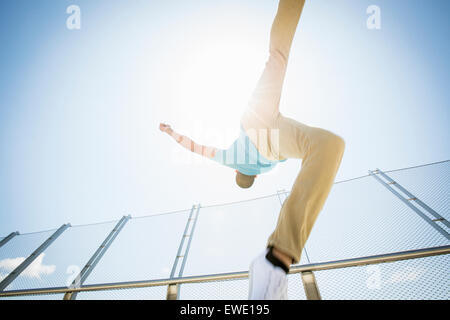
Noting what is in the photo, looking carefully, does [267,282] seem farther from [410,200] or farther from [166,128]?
[410,200]

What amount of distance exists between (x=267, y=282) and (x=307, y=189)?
403 millimetres

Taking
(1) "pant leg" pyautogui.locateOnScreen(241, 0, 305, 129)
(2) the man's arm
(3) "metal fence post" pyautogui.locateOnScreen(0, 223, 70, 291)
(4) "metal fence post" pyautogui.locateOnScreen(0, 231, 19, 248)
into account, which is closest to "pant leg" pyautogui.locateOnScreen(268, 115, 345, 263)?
(1) "pant leg" pyautogui.locateOnScreen(241, 0, 305, 129)

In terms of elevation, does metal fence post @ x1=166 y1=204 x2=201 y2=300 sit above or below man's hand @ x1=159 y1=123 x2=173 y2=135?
below

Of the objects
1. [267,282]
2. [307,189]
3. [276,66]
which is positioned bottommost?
[267,282]

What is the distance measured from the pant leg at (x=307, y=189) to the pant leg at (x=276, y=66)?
29cm

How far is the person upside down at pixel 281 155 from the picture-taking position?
0.73m

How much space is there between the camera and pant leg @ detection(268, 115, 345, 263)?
760 millimetres

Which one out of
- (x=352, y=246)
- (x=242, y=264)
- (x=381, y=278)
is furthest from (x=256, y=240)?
(x=381, y=278)

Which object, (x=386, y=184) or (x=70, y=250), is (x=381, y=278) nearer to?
(x=386, y=184)

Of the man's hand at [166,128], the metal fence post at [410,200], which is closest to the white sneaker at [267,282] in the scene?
the man's hand at [166,128]

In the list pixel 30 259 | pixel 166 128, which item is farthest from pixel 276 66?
pixel 30 259

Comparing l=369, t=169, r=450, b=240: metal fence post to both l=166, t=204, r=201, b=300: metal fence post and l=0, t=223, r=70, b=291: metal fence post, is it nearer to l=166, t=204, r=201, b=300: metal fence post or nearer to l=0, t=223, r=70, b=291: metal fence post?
l=166, t=204, r=201, b=300: metal fence post

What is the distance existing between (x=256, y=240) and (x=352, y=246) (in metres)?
1.34

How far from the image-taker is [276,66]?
48.0 inches
